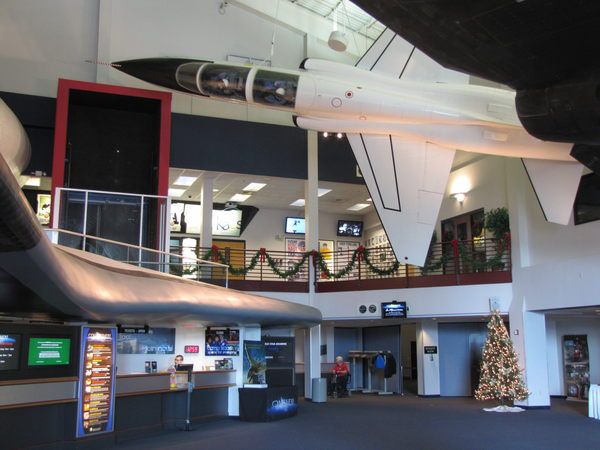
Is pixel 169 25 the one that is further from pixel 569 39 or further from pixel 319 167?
pixel 569 39

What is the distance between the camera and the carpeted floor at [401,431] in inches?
384

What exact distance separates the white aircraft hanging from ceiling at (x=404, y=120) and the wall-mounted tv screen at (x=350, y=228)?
11.6 m

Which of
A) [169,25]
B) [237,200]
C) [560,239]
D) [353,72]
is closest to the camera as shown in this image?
[353,72]

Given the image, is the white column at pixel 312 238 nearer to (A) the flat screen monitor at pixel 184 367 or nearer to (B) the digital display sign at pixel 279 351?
(B) the digital display sign at pixel 279 351

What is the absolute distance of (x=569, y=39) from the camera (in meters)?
4.20

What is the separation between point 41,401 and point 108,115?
27.0 feet

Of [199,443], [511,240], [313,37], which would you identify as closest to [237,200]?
[313,37]

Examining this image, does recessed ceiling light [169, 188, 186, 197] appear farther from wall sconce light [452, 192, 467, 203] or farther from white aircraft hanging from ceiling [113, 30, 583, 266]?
wall sconce light [452, 192, 467, 203]

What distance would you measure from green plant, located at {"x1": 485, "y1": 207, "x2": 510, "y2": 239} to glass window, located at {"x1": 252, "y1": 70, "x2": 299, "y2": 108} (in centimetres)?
725

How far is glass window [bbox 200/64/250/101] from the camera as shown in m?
12.4

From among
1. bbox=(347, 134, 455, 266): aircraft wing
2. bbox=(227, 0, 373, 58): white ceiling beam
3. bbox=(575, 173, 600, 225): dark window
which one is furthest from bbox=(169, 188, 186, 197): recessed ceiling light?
bbox=(575, 173, 600, 225): dark window

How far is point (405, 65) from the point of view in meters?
12.3

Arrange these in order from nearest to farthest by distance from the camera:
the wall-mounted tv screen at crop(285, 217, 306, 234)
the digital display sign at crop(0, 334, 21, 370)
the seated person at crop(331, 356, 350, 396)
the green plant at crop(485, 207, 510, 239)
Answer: the digital display sign at crop(0, 334, 21, 370)
the green plant at crop(485, 207, 510, 239)
the seated person at crop(331, 356, 350, 396)
the wall-mounted tv screen at crop(285, 217, 306, 234)

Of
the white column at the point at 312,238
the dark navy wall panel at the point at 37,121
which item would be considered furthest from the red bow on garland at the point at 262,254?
the dark navy wall panel at the point at 37,121
